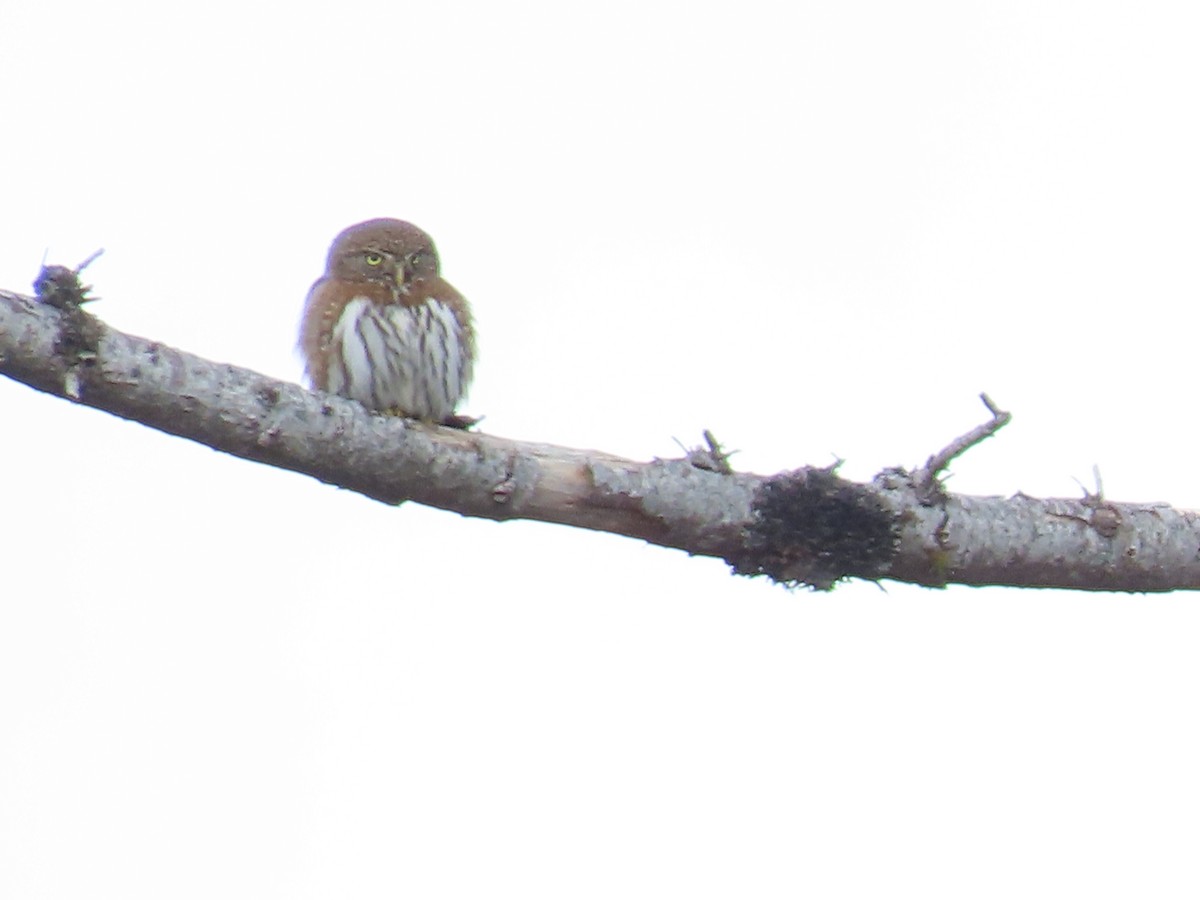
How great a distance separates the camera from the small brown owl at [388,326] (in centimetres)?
679

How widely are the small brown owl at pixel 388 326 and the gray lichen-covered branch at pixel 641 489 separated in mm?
1016

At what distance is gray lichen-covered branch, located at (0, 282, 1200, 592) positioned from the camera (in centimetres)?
491

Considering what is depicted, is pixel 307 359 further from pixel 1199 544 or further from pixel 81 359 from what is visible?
pixel 1199 544

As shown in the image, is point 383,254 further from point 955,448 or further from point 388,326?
point 955,448

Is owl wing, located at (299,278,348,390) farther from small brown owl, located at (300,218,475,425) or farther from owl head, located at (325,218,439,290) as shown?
owl head, located at (325,218,439,290)

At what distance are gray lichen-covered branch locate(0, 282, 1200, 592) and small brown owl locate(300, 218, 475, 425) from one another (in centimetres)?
102

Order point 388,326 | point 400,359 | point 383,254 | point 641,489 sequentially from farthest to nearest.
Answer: point 383,254, point 388,326, point 400,359, point 641,489

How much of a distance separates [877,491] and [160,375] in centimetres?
252

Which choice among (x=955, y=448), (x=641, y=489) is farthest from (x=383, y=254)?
(x=955, y=448)

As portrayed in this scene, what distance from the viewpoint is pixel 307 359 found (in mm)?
7238

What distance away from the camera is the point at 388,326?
7.15 meters

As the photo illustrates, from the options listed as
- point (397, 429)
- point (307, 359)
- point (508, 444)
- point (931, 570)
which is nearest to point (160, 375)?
point (397, 429)

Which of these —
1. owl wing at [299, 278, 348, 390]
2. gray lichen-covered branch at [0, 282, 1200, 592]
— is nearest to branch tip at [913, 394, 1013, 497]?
gray lichen-covered branch at [0, 282, 1200, 592]

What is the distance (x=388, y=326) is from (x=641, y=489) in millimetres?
2070
